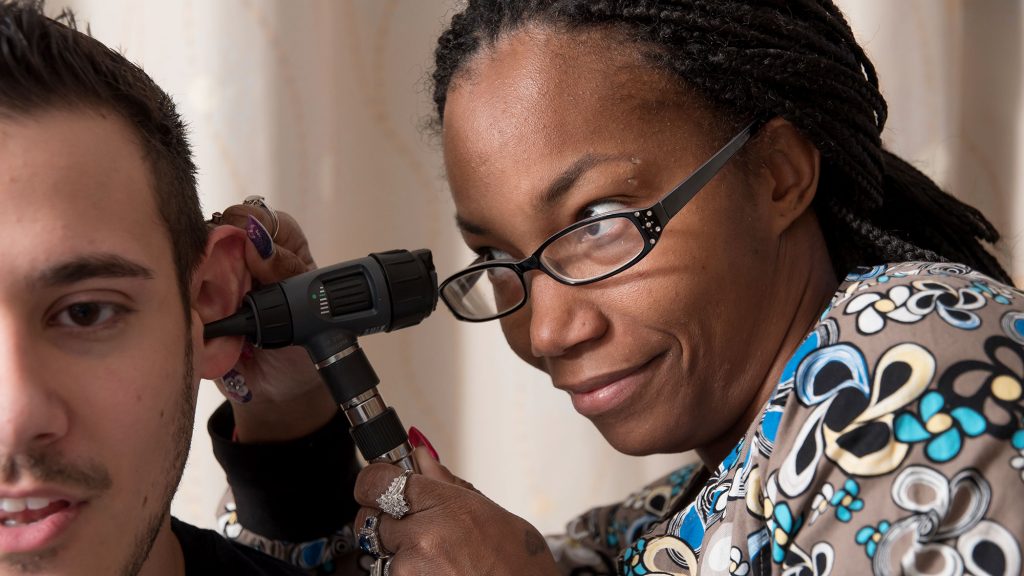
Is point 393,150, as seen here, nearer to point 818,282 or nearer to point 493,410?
point 493,410

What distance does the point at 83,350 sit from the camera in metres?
0.93

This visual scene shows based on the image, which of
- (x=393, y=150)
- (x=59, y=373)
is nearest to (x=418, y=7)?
(x=393, y=150)

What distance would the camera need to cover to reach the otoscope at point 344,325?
109 cm

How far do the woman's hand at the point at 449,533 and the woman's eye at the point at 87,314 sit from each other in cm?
29

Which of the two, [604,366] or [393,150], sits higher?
[393,150]

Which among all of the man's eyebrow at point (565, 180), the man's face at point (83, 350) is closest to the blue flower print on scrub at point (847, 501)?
the man's eyebrow at point (565, 180)

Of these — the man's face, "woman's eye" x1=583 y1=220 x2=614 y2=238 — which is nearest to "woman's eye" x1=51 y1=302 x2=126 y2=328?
the man's face

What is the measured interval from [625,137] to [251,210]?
459 mm

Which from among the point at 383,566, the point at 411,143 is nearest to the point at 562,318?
the point at 383,566

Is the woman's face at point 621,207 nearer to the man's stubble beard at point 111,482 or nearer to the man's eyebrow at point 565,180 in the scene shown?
the man's eyebrow at point 565,180

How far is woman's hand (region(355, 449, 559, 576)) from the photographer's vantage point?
102cm

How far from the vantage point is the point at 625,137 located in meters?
1.07

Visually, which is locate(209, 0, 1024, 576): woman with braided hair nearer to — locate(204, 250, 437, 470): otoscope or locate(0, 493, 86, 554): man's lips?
locate(204, 250, 437, 470): otoscope

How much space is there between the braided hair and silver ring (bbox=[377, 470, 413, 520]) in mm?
449
